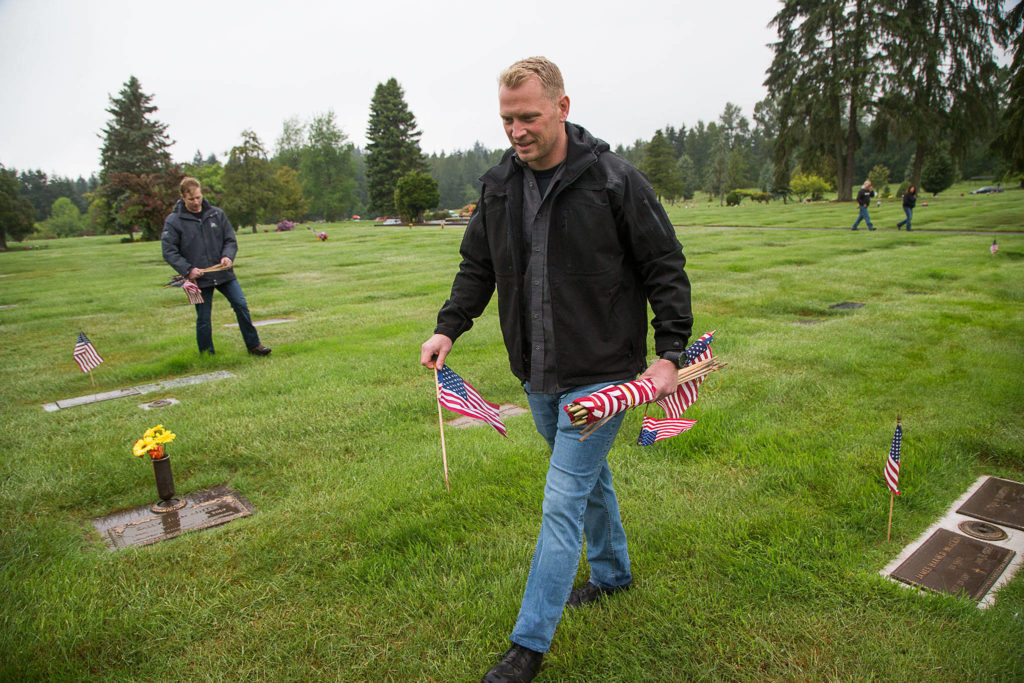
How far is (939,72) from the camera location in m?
35.2

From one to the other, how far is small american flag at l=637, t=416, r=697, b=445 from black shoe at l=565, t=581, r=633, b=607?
748mm

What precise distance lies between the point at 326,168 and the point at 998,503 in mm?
85439

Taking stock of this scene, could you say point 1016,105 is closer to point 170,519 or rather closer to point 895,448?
point 895,448

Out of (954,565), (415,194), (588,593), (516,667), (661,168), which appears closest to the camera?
(516,667)

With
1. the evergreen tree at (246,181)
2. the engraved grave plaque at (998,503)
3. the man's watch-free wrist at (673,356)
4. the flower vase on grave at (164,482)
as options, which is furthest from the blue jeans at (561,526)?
the evergreen tree at (246,181)

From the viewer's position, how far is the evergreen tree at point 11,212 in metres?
41.2

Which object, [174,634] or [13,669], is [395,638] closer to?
[174,634]

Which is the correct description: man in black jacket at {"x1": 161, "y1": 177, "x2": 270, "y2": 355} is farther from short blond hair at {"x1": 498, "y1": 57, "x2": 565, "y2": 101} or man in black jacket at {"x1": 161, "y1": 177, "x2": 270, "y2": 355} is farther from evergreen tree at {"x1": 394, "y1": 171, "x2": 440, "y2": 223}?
evergreen tree at {"x1": 394, "y1": 171, "x2": 440, "y2": 223}

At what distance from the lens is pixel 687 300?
2.29 meters

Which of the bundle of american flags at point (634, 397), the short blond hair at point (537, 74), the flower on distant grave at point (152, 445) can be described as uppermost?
the short blond hair at point (537, 74)

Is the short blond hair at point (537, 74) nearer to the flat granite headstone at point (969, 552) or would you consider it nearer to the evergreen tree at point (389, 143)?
the flat granite headstone at point (969, 552)

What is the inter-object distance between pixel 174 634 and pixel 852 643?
2891 mm

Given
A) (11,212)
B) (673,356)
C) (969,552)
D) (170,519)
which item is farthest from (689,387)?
(11,212)

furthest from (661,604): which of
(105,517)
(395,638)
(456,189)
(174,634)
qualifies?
(456,189)
